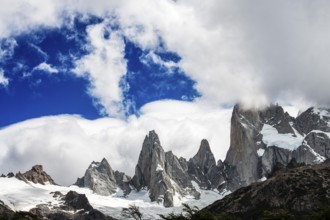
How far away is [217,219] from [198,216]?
23.3 feet

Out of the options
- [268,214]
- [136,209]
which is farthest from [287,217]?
[136,209]

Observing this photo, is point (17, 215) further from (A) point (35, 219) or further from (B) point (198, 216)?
(B) point (198, 216)

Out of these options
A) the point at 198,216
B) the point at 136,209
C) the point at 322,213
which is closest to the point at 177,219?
the point at 198,216

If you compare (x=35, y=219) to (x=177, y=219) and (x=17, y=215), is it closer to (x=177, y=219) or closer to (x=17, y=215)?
(x=17, y=215)

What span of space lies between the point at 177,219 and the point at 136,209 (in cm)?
2281

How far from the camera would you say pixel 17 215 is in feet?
656

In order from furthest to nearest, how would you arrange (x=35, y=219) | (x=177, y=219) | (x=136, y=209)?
(x=35, y=219) → (x=136, y=209) → (x=177, y=219)

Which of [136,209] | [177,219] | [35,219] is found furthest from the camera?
[35,219]

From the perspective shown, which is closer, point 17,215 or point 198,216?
point 198,216

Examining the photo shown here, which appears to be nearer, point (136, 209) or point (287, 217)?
point (287, 217)

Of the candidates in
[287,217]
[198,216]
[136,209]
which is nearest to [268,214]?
[287,217]

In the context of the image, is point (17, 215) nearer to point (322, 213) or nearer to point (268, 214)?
point (268, 214)

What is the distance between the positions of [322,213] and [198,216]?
33.2m

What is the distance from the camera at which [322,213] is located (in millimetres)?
155625
